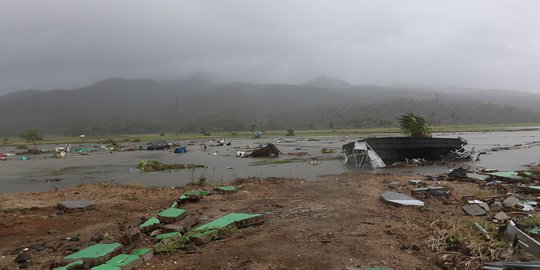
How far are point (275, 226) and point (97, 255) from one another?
345cm

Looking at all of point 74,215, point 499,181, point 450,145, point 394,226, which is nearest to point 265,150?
point 450,145

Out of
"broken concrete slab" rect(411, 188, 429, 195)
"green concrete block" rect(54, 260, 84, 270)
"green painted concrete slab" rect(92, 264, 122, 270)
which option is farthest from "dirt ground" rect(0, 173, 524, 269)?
"green concrete block" rect(54, 260, 84, 270)

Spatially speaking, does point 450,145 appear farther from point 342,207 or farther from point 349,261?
point 349,261

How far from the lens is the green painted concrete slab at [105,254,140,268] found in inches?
238

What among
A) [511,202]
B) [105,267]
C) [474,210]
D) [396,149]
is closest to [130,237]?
[105,267]

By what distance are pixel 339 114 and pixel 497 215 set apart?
16091 cm

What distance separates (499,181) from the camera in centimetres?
1469

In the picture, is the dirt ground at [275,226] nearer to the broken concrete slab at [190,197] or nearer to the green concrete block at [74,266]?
the broken concrete slab at [190,197]

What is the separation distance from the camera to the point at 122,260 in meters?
6.20

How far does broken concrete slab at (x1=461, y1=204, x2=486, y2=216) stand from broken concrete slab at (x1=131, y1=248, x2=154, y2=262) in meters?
7.54

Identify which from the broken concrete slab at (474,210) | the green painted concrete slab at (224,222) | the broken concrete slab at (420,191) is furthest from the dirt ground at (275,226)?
the broken concrete slab at (420,191)

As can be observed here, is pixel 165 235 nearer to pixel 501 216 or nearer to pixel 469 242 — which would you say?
pixel 469 242

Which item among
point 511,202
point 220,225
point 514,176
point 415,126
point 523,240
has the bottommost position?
point 514,176

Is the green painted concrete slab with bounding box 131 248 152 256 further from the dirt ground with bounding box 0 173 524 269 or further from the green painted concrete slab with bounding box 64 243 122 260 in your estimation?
the green painted concrete slab with bounding box 64 243 122 260
